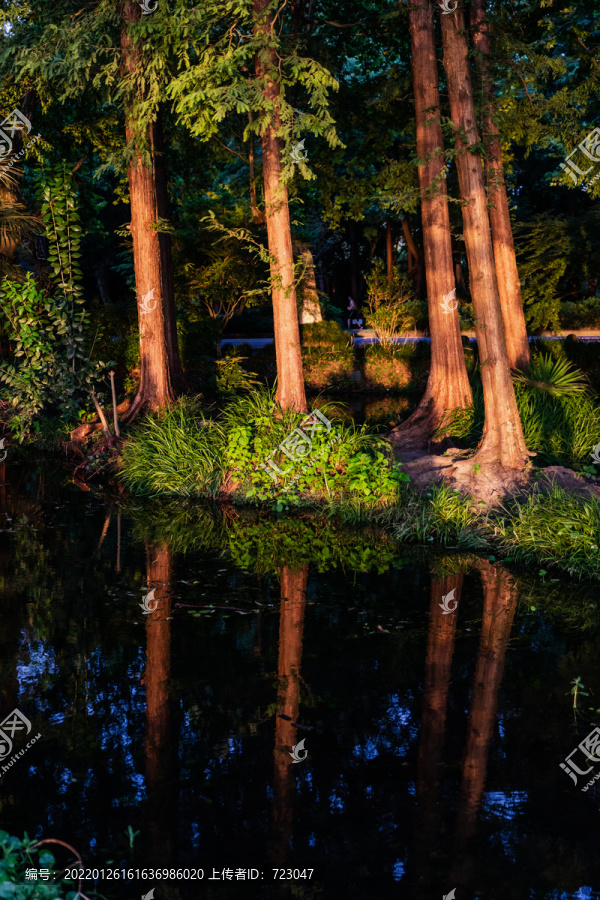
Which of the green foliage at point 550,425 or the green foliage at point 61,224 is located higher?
the green foliage at point 61,224

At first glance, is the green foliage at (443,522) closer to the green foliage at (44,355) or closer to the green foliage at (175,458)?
the green foliage at (175,458)

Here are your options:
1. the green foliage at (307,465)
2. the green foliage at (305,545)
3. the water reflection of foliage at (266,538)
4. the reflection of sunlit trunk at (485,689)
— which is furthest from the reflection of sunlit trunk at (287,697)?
the green foliage at (307,465)

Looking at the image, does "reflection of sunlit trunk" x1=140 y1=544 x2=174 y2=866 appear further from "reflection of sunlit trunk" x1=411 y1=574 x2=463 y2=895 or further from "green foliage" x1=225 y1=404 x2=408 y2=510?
"green foliage" x1=225 y1=404 x2=408 y2=510

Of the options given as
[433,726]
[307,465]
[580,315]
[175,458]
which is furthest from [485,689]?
[580,315]

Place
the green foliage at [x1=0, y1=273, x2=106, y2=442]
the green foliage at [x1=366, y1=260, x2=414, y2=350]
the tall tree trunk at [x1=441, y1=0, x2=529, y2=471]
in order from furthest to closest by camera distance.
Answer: the green foliage at [x1=366, y1=260, x2=414, y2=350] → the green foliage at [x1=0, y1=273, x2=106, y2=442] → the tall tree trunk at [x1=441, y1=0, x2=529, y2=471]

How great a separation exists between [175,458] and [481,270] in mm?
4966

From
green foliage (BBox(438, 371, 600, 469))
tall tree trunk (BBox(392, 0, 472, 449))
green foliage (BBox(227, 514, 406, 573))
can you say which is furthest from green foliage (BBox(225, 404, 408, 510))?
green foliage (BBox(438, 371, 600, 469))

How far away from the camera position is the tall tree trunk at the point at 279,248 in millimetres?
11070

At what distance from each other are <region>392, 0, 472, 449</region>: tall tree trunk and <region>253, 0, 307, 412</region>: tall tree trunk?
1.92m

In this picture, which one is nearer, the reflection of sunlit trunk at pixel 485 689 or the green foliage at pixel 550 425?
the reflection of sunlit trunk at pixel 485 689

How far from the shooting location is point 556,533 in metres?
8.38

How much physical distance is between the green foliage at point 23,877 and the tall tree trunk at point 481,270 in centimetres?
755

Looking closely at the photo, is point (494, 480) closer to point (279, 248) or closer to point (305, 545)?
point (305, 545)

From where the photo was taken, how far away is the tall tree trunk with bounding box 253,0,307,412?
11070mm
